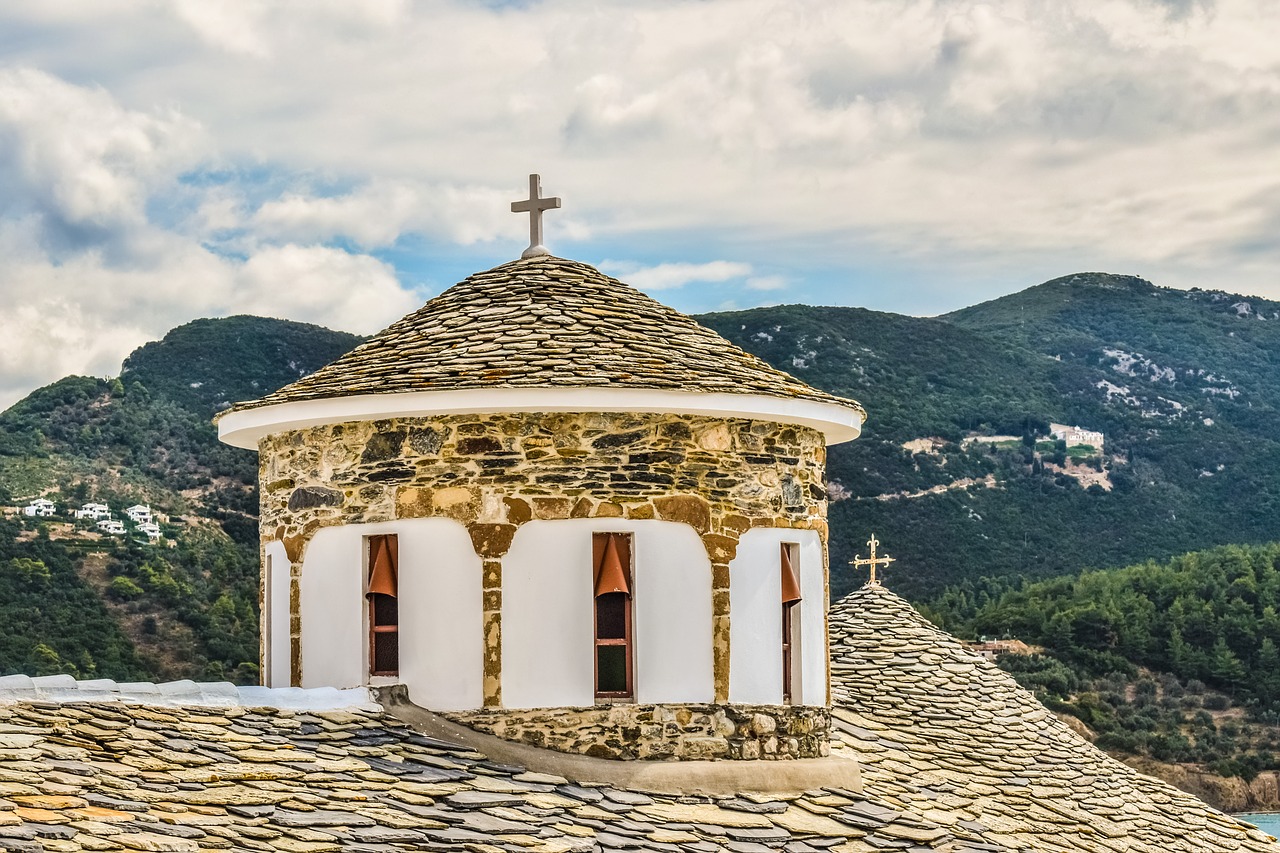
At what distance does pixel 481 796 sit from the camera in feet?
36.7

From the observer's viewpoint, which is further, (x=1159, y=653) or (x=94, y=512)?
(x=1159, y=653)

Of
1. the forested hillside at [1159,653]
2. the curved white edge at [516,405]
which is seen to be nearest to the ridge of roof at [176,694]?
the curved white edge at [516,405]

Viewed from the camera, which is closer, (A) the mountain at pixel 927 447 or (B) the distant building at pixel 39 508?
(A) the mountain at pixel 927 447

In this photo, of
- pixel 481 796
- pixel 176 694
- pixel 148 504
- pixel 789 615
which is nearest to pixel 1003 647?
pixel 148 504

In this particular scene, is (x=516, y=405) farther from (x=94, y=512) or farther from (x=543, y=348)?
(x=94, y=512)

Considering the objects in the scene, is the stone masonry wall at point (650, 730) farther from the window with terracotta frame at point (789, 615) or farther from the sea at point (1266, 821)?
the sea at point (1266, 821)

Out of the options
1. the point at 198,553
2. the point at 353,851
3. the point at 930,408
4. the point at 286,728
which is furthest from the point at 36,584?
the point at 930,408

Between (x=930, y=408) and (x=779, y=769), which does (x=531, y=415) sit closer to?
(x=779, y=769)

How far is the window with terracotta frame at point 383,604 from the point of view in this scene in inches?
509

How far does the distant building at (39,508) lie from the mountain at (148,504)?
271 millimetres

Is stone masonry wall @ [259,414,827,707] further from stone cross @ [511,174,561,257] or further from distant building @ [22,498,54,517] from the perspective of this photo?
distant building @ [22,498,54,517]

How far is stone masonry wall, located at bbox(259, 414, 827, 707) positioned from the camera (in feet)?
41.8

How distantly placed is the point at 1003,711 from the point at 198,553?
2040cm

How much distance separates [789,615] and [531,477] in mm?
2531
